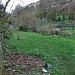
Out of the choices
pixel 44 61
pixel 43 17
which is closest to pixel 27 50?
pixel 44 61

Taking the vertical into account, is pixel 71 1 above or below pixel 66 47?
above

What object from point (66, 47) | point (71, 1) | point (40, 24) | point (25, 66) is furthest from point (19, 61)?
point (71, 1)

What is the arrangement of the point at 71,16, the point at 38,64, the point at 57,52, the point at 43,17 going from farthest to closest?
the point at 71,16 → the point at 43,17 → the point at 57,52 → the point at 38,64

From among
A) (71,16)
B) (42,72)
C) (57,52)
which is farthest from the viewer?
(71,16)

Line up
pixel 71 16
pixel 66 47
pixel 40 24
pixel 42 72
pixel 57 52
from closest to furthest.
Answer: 1. pixel 42 72
2. pixel 57 52
3. pixel 66 47
4. pixel 40 24
5. pixel 71 16

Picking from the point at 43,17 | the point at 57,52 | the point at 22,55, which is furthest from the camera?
the point at 43,17

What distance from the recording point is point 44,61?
25.8 ft

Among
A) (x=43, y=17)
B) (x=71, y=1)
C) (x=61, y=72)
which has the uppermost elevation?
(x=71, y=1)

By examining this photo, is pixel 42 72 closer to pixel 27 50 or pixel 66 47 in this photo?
pixel 27 50

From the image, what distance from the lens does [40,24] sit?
21219 mm

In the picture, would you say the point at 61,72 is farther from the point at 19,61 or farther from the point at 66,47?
the point at 66,47

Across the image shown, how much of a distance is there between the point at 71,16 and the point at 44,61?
2083 centimetres

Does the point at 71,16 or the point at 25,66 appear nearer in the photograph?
the point at 25,66

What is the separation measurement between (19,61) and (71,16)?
2116cm
